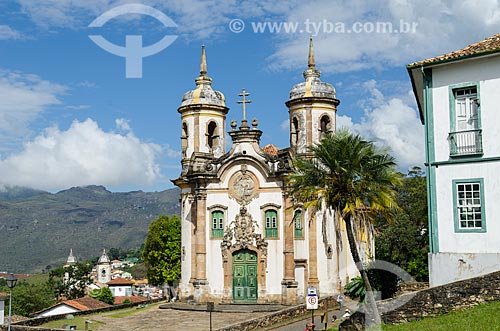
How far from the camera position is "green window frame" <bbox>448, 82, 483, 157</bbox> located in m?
18.7

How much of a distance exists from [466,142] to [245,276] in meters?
17.6

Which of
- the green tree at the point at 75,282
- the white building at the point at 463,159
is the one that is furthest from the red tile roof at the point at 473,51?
the green tree at the point at 75,282

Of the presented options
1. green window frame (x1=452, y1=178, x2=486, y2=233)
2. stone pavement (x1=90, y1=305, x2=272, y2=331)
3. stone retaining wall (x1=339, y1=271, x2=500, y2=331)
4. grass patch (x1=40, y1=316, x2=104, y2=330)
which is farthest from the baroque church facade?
stone retaining wall (x1=339, y1=271, x2=500, y2=331)

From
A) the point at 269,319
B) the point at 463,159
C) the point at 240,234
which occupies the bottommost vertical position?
the point at 269,319

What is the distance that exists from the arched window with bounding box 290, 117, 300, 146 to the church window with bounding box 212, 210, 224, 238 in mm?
5730

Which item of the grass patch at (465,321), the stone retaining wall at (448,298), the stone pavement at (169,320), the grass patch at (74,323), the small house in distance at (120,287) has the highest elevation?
the stone retaining wall at (448,298)

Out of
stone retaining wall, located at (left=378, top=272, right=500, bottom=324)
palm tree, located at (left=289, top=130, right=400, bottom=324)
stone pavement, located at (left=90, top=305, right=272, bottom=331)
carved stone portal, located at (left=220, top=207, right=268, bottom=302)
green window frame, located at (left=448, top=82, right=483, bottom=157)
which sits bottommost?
stone pavement, located at (left=90, top=305, right=272, bottom=331)

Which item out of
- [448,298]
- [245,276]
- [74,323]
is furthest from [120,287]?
[448,298]

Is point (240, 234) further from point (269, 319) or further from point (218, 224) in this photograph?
point (269, 319)

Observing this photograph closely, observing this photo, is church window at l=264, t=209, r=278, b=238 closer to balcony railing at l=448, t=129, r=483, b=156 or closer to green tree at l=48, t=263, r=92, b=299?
balcony railing at l=448, t=129, r=483, b=156

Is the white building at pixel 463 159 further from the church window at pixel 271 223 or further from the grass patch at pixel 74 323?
the grass patch at pixel 74 323

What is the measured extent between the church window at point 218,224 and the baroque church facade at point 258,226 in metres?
0.05

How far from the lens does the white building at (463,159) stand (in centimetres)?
1823

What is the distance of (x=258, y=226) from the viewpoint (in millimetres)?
33625
